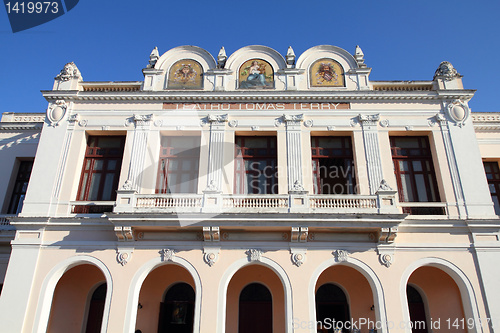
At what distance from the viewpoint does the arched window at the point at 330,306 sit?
1488cm

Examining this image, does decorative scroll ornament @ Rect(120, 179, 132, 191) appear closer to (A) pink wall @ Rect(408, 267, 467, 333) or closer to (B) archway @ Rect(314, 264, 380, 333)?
(B) archway @ Rect(314, 264, 380, 333)

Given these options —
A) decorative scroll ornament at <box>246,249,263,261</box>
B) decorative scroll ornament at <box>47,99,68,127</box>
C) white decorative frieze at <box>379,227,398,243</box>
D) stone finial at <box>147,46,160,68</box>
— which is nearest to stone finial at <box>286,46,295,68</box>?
stone finial at <box>147,46,160,68</box>

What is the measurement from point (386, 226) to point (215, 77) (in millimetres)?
9959

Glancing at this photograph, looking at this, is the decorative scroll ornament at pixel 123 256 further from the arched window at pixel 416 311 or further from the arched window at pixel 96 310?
the arched window at pixel 416 311

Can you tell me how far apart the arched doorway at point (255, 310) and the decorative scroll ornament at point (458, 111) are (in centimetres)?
1088

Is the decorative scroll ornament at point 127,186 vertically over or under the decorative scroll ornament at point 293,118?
under

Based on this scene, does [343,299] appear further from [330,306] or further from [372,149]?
[372,149]

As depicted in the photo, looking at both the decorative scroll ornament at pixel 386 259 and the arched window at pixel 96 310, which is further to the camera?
the arched window at pixel 96 310

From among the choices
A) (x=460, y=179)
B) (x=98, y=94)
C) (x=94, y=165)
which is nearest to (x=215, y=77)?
(x=98, y=94)

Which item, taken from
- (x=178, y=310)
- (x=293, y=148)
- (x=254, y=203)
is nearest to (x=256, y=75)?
Result: (x=293, y=148)

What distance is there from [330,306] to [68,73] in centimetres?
1559

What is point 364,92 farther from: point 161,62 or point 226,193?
point 161,62

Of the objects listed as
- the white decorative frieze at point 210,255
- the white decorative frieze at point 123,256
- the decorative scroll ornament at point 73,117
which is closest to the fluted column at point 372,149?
the white decorative frieze at point 210,255

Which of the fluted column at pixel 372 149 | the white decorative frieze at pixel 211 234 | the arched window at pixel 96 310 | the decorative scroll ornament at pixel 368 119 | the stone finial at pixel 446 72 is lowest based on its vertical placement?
the arched window at pixel 96 310
